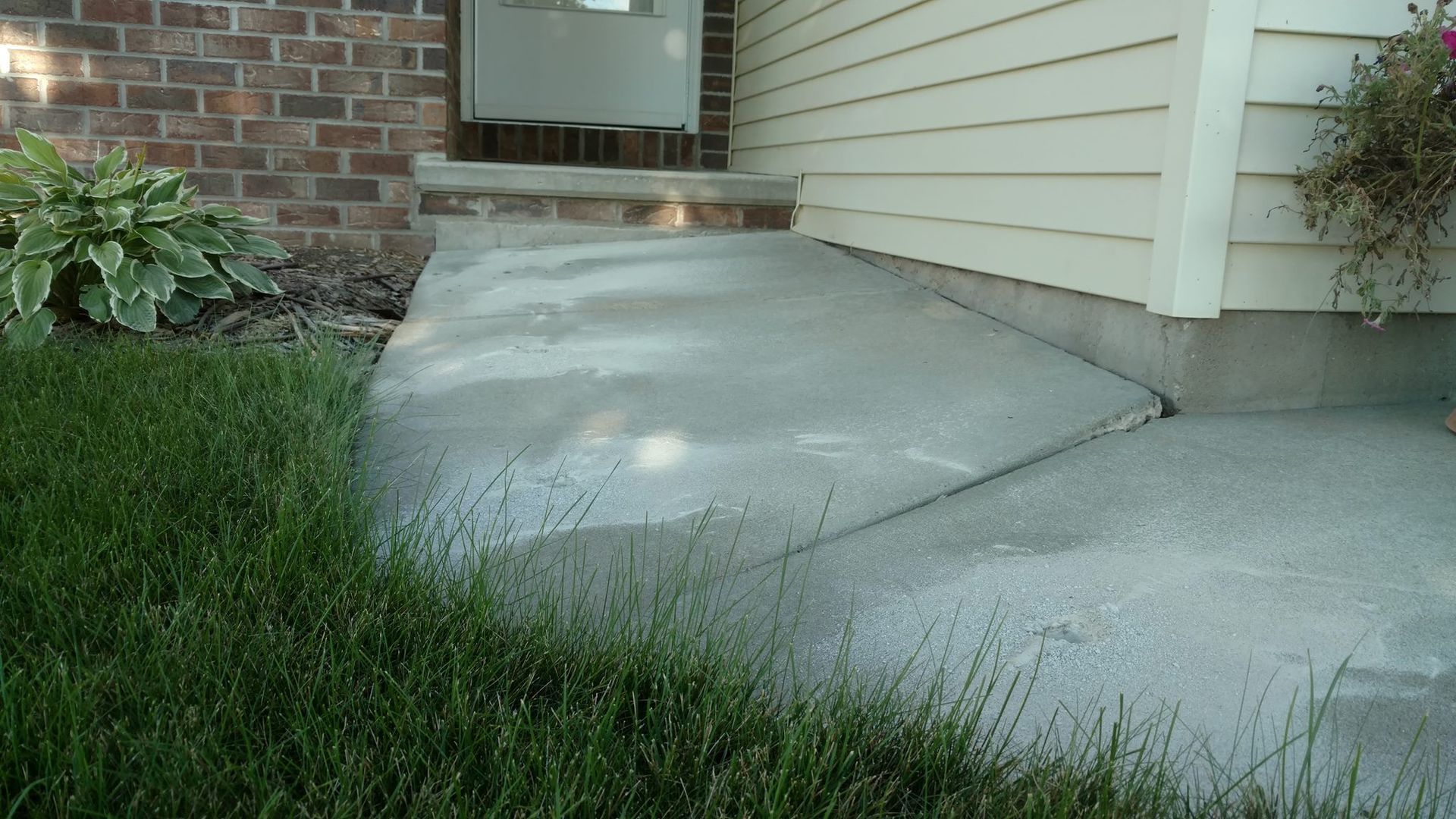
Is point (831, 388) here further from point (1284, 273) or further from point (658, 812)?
point (658, 812)

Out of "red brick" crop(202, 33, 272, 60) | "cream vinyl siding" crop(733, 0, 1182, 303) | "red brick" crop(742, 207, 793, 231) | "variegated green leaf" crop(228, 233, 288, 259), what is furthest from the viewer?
"red brick" crop(742, 207, 793, 231)

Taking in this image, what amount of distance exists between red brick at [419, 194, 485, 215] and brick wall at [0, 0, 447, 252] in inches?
5.4

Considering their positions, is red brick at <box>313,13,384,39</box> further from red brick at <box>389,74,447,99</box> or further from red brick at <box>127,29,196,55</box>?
red brick at <box>127,29,196,55</box>

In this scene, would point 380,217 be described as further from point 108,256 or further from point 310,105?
point 108,256

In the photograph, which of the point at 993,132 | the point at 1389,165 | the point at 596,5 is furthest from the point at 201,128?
the point at 1389,165

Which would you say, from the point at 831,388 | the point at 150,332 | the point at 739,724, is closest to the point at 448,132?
the point at 150,332

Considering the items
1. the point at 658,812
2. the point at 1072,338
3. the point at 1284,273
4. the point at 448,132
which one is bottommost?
the point at 658,812

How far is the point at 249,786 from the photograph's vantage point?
1072mm

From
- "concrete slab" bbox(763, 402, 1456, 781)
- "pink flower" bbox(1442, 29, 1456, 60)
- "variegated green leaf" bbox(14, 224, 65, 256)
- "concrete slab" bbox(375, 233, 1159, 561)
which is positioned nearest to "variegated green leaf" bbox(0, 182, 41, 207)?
"variegated green leaf" bbox(14, 224, 65, 256)

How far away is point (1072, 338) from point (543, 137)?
14.9 ft

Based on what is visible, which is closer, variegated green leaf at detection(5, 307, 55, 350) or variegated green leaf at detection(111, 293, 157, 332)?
variegated green leaf at detection(5, 307, 55, 350)

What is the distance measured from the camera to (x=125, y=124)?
4.70m

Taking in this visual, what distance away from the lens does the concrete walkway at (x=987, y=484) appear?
153 centimetres

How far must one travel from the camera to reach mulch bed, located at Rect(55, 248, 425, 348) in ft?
11.0
